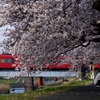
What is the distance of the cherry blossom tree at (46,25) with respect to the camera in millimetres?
10609

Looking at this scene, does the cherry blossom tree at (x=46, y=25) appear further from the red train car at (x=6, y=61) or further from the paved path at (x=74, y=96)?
the red train car at (x=6, y=61)

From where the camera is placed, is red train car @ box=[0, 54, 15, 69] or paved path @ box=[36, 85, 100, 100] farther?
red train car @ box=[0, 54, 15, 69]

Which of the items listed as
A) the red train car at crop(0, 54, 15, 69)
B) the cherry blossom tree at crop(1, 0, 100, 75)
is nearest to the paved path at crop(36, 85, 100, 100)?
the cherry blossom tree at crop(1, 0, 100, 75)

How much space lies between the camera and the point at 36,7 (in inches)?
425

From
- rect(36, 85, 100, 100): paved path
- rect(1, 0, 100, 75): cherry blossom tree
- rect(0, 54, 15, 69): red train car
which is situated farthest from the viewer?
rect(0, 54, 15, 69): red train car

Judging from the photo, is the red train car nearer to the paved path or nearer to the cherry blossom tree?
the paved path

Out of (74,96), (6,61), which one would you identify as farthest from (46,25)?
(6,61)

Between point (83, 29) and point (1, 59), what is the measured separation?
3848 centimetres

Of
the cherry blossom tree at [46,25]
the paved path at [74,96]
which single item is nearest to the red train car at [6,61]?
the paved path at [74,96]

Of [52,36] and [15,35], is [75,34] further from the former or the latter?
[15,35]

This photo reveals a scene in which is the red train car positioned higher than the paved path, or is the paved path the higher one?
the red train car

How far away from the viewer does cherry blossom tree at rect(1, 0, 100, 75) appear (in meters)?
10.6

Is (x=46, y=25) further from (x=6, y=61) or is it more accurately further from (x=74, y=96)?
(x=6, y=61)

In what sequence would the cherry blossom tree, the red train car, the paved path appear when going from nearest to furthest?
the cherry blossom tree → the paved path → the red train car
